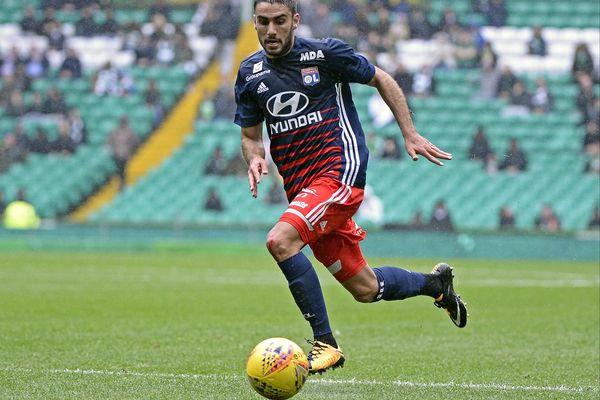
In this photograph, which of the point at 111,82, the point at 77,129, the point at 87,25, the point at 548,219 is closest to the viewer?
the point at 548,219

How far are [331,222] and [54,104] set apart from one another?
2389 cm

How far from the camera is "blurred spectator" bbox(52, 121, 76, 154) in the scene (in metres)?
28.8

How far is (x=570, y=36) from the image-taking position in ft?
98.5

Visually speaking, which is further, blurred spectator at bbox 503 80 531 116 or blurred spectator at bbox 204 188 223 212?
blurred spectator at bbox 503 80 531 116

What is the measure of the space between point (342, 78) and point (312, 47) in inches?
10.7

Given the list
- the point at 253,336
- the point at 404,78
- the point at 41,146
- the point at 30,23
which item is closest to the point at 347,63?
the point at 253,336

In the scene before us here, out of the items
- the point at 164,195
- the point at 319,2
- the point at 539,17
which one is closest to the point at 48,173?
the point at 164,195

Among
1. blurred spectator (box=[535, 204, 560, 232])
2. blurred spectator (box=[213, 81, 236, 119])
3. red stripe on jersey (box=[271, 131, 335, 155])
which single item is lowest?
blurred spectator (box=[535, 204, 560, 232])

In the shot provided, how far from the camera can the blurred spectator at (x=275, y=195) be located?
26.4 metres

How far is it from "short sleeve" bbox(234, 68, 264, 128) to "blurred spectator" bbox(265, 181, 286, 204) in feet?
62.6

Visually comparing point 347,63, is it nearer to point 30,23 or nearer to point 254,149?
point 254,149

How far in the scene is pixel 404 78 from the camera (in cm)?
2852

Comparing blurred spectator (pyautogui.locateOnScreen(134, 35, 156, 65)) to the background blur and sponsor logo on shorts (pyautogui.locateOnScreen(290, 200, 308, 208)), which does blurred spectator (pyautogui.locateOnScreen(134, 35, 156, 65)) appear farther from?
sponsor logo on shorts (pyautogui.locateOnScreen(290, 200, 308, 208))

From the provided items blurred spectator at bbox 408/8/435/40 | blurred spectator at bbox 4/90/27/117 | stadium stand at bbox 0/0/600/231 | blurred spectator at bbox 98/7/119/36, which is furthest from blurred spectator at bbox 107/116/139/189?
blurred spectator at bbox 408/8/435/40
